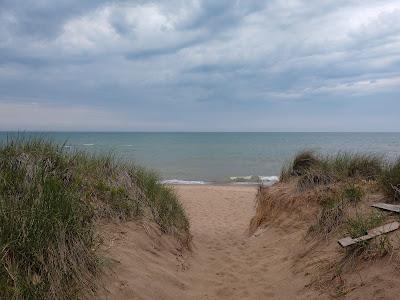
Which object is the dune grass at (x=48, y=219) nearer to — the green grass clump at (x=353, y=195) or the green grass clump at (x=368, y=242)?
the green grass clump at (x=368, y=242)

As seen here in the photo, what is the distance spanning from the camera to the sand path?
209 inches

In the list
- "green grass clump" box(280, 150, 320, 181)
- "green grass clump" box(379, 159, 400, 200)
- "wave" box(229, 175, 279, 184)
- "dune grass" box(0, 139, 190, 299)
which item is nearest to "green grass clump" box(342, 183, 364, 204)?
"green grass clump" box(379, 159, 400, 200)

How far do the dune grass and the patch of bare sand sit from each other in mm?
399

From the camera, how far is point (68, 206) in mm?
4043

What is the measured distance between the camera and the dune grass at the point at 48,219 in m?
3.34

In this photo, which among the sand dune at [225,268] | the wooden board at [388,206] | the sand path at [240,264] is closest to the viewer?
the sand dune at [225,268]

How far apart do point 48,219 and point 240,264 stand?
4.27 m

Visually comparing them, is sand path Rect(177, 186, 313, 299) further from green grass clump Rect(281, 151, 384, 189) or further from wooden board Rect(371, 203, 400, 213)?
wooden board Rect(371, 203, 400, 213)

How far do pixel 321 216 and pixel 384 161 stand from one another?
156 inches

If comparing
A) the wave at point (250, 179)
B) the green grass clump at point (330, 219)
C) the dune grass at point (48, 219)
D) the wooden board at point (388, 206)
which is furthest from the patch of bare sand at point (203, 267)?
the wave at point (250, 179)

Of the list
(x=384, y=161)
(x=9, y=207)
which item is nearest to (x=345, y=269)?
(x=9, y=207)

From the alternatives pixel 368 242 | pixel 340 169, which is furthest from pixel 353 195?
pixel 340 169

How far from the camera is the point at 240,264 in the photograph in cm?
707

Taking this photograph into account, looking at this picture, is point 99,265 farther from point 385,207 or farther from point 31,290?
point 385,207
